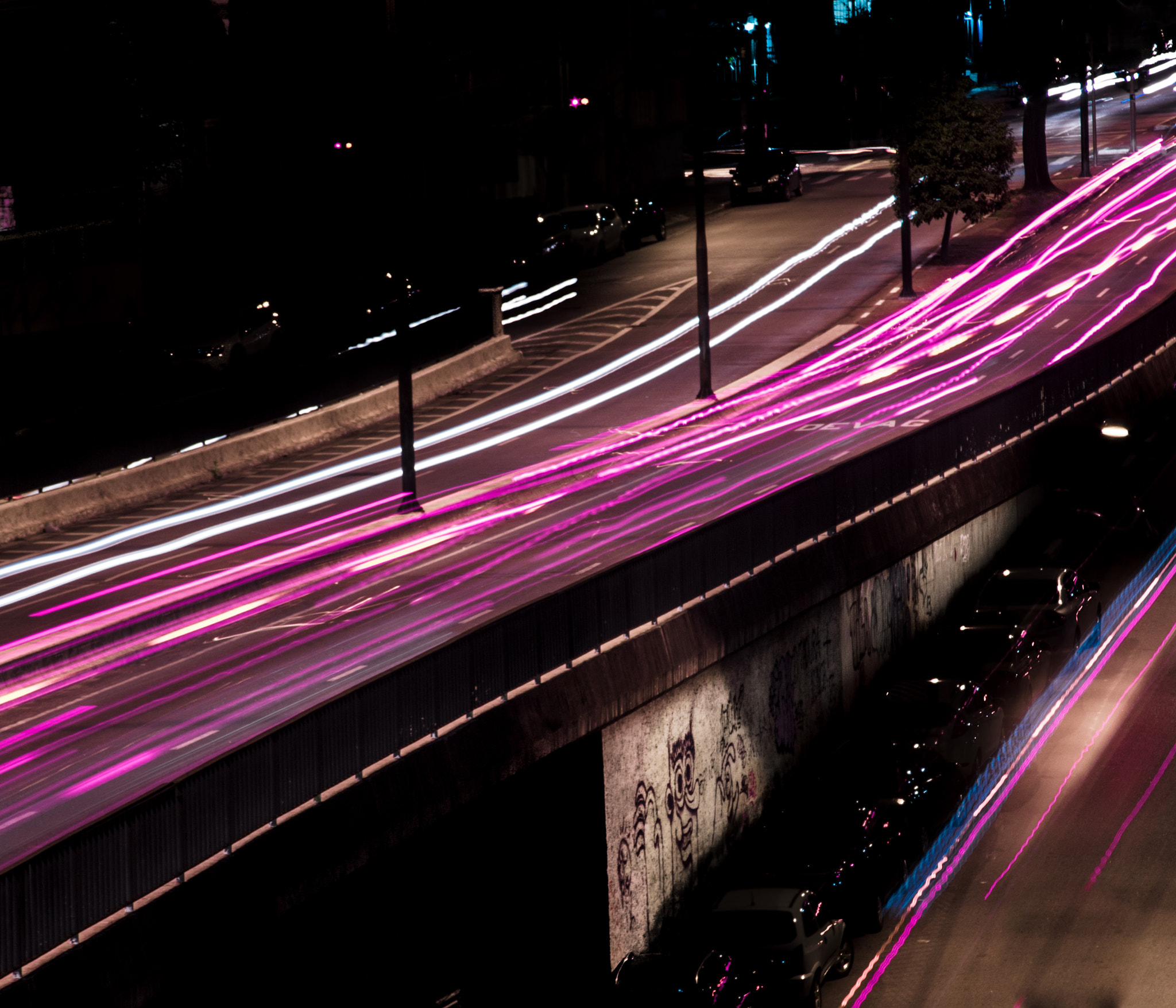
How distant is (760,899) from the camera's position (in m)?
17.0

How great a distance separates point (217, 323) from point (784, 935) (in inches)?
1171

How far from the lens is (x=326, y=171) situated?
182 feet

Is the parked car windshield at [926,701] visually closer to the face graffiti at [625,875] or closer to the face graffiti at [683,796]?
the face graffiti at [683,796]

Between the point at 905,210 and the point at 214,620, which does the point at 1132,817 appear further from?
the point at 905,210

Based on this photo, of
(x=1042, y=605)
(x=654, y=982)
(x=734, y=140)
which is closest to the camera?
(x=654, y=982)

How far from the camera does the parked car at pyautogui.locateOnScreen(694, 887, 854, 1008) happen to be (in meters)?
15.7

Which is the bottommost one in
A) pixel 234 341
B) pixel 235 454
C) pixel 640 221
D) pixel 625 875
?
pixel 625 875

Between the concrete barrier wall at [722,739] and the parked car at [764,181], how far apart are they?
3917 centimetres

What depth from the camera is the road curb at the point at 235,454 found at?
2912 centimetres

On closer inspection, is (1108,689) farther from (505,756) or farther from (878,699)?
(505,756)

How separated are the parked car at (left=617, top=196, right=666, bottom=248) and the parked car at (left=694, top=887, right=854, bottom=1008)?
135 ft

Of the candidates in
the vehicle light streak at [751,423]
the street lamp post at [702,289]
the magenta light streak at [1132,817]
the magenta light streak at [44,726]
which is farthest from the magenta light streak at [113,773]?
the street lamp post at [702,289]

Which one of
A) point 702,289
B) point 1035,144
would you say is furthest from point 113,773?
point 1035,144

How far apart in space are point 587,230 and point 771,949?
131 feet
